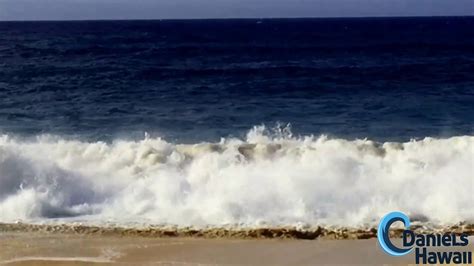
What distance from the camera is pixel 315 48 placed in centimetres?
4825

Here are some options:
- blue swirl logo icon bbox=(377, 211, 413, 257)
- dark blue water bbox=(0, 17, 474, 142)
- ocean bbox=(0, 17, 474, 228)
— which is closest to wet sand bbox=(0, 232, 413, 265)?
blue swirl logo icon bbox=(377, 211, 413, 257)

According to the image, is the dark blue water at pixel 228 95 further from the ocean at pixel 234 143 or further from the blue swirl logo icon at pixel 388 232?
the blue swirl logo icon at pixel 388 232

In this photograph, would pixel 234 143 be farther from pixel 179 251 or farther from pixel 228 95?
pixel 228 95

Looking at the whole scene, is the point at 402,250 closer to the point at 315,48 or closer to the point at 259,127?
the point at 259,127

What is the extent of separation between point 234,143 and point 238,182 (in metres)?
4.13

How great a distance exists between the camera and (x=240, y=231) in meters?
11.2

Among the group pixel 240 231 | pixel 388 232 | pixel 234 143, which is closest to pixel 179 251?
pixel 240 231

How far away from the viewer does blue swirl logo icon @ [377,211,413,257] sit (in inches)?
399

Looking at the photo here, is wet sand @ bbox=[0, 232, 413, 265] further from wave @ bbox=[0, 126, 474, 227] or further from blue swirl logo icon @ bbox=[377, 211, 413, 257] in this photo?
wave @ bbox=[0, 126, 474, 227]

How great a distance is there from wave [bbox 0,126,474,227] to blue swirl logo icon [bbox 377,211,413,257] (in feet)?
1.15

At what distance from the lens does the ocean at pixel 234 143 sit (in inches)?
491

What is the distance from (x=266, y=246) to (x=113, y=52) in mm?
33095

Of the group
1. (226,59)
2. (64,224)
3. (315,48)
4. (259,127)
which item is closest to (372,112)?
(259,127)

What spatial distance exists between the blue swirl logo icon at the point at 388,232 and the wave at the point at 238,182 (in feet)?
1.15
